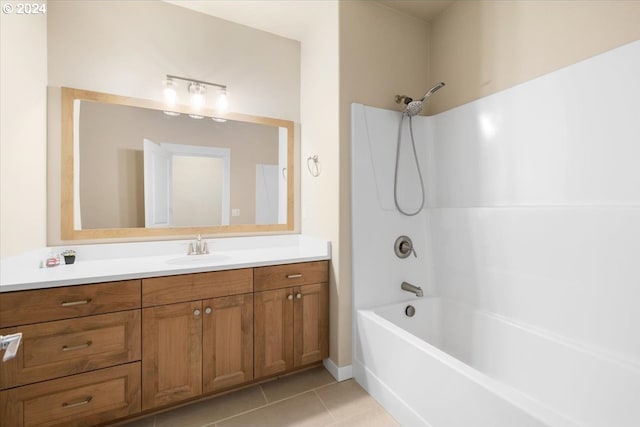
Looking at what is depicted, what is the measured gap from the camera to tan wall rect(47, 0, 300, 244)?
1818 millimetres

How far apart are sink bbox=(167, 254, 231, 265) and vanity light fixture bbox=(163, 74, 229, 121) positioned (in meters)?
1.06

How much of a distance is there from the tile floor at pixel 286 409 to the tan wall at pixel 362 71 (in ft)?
0.87

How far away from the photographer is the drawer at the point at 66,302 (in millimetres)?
1270

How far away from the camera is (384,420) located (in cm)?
160

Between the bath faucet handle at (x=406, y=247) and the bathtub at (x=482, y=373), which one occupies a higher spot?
the bath faucet handle at (x=406, y=247)

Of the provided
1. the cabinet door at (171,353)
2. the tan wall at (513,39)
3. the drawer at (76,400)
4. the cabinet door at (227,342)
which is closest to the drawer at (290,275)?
the cabinet door at (227,342)

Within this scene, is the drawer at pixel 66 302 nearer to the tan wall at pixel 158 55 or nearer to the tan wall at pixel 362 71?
the tan wall at pixel 158 55

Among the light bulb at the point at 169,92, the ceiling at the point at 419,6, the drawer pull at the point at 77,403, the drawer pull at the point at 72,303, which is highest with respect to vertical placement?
the ceiling at the point at 419,6

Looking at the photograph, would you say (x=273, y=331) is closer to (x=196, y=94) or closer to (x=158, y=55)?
(x=196, y=94)

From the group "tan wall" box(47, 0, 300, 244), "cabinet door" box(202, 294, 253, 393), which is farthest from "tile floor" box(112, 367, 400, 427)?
"tan wall" box(47, 0, 300, 244)

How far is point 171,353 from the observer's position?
1588mm

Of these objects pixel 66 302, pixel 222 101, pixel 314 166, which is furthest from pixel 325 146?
Answer: pixel 66 302

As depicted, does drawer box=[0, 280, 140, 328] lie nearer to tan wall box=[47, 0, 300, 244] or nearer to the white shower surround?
tan wall box=[47, 0, 300, 244]

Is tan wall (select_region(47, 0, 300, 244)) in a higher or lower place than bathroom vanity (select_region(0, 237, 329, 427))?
higher
